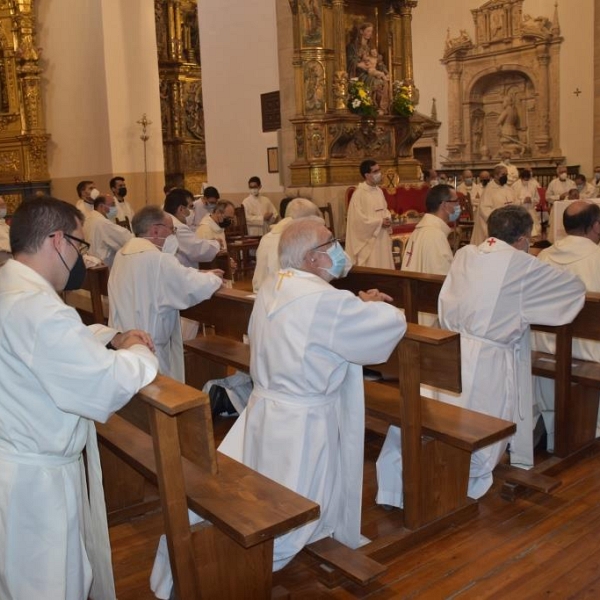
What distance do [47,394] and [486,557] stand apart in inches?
87.5

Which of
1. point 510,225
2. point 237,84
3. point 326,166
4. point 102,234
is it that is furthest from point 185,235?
point 237,84

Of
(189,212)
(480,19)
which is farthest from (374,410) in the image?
(480,19)

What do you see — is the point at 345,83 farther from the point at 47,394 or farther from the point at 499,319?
the point at 47,394

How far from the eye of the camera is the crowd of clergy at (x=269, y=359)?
2.64 meters

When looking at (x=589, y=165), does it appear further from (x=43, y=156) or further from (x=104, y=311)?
(x=104, y=311)

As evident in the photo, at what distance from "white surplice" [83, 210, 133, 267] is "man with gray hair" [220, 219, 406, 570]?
552 cm

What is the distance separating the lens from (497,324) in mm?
4422

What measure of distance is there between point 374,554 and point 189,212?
3.93 meters

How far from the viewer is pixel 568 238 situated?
5195 mm

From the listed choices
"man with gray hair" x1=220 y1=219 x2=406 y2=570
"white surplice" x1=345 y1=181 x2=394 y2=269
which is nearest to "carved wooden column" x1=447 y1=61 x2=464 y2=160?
"white surplice" x1=345 y1=181 x2=394 y2=269

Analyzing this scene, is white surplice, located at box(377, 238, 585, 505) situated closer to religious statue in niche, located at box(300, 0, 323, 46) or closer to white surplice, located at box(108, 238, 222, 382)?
white surplice, located at box(108, 238, 222, 382)

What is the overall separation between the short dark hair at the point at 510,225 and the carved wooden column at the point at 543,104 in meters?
19.2

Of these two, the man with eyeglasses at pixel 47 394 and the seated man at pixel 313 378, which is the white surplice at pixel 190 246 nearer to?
the seated man at pixel 313 378

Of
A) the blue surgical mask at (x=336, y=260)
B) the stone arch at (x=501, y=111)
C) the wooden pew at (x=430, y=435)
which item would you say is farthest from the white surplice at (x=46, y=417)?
the stone arch at (x=501, y=111)
